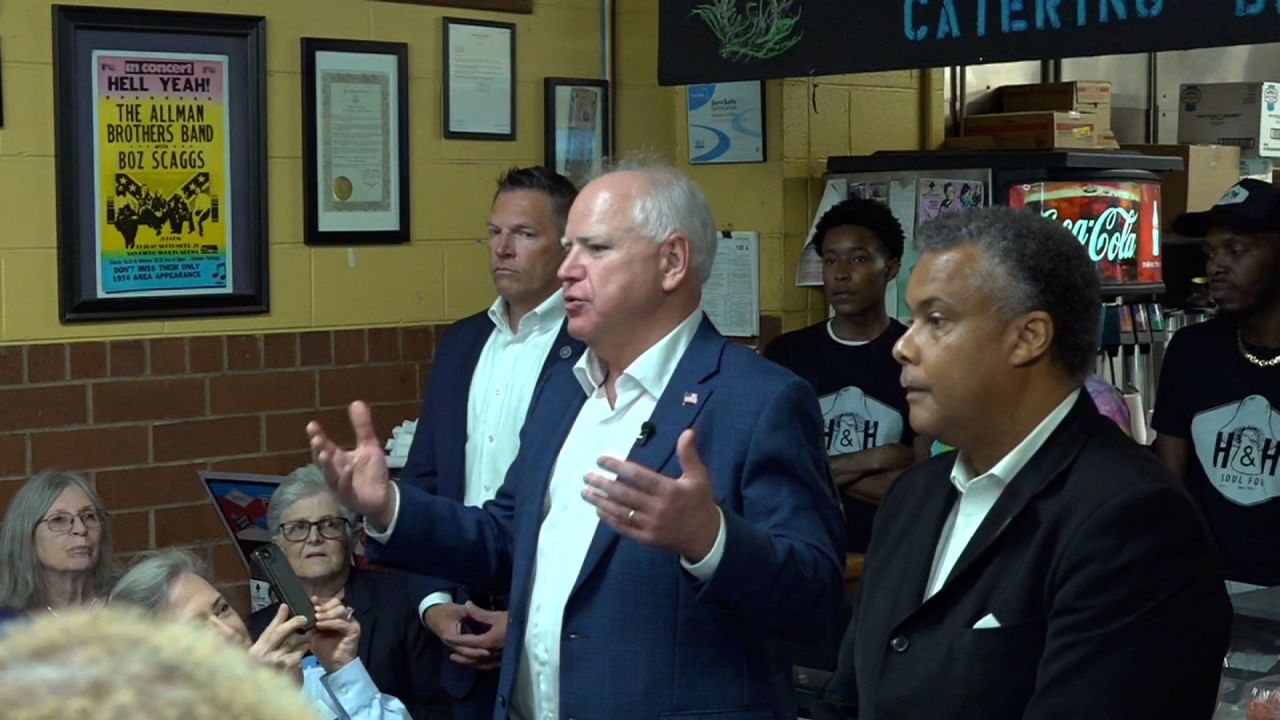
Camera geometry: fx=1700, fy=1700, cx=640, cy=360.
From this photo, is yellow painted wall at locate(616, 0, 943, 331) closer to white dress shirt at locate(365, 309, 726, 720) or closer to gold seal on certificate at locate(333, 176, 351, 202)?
gold seal on certificate at locate(333, 176, 351, 202)

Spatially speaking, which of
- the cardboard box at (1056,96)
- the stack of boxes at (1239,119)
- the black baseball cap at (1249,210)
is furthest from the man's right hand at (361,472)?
the stack of boxes at (1239,119)

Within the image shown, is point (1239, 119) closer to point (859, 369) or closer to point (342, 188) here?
point (859, 369)

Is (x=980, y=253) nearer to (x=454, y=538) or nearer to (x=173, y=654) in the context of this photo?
(x=454, y=538)

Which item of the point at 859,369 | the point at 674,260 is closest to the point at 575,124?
the point at 859,369

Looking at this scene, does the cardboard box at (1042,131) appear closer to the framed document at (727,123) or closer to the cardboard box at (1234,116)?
the framed document at (727,123)

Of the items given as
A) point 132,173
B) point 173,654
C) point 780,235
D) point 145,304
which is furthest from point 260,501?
point 173,654

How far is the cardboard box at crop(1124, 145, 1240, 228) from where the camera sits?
6.54 m

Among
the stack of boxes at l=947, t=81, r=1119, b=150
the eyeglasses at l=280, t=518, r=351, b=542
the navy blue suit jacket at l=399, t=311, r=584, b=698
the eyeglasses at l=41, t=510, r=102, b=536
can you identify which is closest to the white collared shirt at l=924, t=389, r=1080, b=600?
Answer: the navy blue suit jacket at l=399, t=311, r=584, b=698

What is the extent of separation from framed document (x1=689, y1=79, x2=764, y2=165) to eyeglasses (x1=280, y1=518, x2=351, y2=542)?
1893 millimetres

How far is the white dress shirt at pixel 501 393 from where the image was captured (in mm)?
3629

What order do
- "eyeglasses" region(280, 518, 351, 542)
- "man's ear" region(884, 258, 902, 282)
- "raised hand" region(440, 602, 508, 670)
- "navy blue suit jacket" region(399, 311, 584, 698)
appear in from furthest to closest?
"man's ear" region(884, 258, 902, 282)
"eyeglasses" region(280, 518, 351, 542)
"navy blue suit jacket" region(399, 311, 584, 698)
"raised hand" region(440, 602, 508, 670)

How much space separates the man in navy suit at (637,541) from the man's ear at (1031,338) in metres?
0.47

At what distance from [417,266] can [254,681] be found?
14.6 feet

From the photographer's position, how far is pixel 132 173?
452 centimetres
